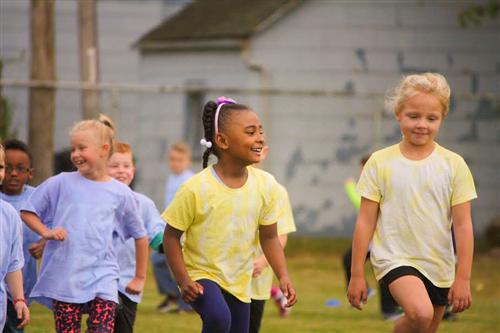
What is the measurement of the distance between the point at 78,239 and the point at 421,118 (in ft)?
7.21

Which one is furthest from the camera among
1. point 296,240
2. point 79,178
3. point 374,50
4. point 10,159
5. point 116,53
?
point 116,53

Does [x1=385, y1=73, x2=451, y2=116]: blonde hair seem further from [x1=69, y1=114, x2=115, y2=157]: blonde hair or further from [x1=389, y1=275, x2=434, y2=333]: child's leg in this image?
[x1=69, y1=114, x2=115, y2=157]: blonde hair

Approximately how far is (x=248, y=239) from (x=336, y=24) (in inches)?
642

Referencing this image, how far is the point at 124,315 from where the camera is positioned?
9.11 metres

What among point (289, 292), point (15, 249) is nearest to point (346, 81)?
point (289, 292)

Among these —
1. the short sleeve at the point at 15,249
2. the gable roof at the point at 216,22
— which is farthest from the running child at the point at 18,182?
the gable roof at the point at 216,22

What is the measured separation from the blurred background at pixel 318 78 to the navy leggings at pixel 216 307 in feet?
44.0

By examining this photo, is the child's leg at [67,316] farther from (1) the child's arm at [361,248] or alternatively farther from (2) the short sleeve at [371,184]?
(2) the short sleeve at [371,184]

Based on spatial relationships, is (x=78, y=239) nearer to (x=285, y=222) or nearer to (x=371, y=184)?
(x=371, y=184)

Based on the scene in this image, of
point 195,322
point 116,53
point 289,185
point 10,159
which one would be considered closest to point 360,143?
point 289,185

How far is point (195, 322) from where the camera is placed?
44.5 feet

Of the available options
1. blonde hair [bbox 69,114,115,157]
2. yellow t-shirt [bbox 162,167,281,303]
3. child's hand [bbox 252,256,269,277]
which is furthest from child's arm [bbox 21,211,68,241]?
child's hand [bbox 252,256,269,277]

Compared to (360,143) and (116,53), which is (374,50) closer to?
(360,143)

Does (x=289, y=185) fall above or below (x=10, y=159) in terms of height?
below
